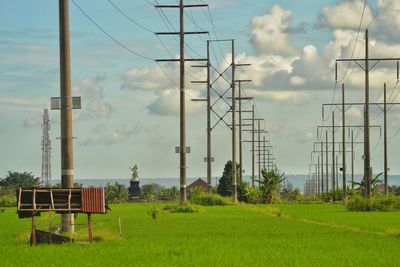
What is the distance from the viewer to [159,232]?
3722cm

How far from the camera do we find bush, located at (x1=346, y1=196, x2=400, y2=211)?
65.2 m

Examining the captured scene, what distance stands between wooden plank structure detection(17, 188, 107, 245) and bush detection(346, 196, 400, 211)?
1462 inches

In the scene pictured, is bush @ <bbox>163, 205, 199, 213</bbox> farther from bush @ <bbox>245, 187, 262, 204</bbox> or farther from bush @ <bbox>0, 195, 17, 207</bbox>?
bush @ <bbox>245, 187, 262, 204</bbox>

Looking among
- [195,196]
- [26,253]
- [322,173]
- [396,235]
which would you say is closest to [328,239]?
[396,235]

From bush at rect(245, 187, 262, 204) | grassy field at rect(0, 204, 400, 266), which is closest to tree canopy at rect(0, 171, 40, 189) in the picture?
bush at rect(245, 187, 262, 204)

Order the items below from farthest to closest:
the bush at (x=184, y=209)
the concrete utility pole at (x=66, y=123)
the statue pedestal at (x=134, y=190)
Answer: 1. the statue pedestal at (x=134, y=190)
2. the bush at (x=184, y=209)
3. the concrete utility pole at (x=66, y=123)

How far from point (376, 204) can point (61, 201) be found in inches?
1500

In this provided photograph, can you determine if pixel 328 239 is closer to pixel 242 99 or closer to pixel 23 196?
pixel 23 196

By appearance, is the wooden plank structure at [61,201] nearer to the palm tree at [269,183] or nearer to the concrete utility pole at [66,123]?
the concrete utility pole at [66,123]

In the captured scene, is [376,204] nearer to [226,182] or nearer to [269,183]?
[269,183]

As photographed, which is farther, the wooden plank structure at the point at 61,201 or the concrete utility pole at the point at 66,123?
the concrete utility pole at the point at 66,123

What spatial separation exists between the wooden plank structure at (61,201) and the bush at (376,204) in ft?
122

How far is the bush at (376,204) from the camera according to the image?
6524cm

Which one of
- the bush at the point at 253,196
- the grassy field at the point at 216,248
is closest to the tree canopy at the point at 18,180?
the bush at the point at 253,196
